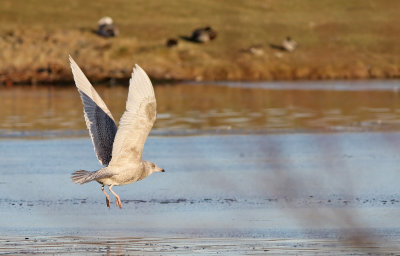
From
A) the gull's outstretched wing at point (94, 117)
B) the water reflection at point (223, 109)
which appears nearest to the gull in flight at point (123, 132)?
the gull's outstretched wing at point (94, 117)

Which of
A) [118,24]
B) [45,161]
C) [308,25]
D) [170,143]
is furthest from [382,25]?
[45,161]

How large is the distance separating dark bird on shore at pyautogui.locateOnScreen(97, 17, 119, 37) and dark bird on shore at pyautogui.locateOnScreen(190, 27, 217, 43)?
3.01m

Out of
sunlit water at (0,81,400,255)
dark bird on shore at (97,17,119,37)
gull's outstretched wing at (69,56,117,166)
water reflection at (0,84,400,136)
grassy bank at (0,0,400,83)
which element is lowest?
grassy bank at (0,0,400,83)

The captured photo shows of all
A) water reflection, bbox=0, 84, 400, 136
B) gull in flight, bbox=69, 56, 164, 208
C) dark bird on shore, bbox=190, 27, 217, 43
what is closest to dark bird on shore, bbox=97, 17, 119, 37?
dark bird on shore, bbox=190, 27, 217, 43

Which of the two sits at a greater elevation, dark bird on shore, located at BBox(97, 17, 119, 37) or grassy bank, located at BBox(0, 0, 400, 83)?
dark bird on shore, located at BBox(97, 17, 119, 37)

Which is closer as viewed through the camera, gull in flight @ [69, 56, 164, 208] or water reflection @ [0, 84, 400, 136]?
gull in flight @ [69, 56, 164, 208]

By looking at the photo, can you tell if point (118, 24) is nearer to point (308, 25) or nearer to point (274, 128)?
point (308, 25)

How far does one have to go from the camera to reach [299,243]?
10438 mm

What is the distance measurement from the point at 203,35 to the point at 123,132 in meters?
31.7

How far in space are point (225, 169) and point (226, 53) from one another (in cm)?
2577

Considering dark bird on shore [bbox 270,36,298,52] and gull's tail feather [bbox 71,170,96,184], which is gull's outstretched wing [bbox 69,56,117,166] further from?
dark bird on shore [bbox 270,36,298,52]

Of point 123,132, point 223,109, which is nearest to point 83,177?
point 123,132

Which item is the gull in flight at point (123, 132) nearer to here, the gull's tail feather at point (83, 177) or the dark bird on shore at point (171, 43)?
the gull's tail feather at point (83, 177)

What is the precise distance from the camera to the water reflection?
22734 millimetres
